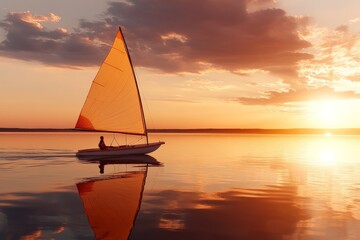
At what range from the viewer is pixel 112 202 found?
21.3m

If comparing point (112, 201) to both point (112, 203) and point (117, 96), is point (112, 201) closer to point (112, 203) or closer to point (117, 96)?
point (112, 203)

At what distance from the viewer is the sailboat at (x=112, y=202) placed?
15477 mm

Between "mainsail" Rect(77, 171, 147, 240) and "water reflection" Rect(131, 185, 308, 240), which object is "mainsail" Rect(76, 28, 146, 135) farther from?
"water reflection" Rect(131, 185, 308, 240)

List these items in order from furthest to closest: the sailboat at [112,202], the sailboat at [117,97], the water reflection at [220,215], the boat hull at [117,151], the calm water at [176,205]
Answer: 1. the sailboat at [117,97]
2. the boat hull at [117,151]
3. the sailboat at [112,202]
4. the calm water at [176,205]
5. the water reflection at [220,215]

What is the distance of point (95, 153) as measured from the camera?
48125 millimetres

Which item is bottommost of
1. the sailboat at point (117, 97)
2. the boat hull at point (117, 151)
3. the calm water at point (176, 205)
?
the calm water at point (176, 205)

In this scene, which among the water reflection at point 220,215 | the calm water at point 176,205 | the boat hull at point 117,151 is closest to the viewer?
the water reflection at point 220,215

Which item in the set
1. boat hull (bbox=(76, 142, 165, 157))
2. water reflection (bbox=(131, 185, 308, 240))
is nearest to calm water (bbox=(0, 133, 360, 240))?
water reflection (bbox=(131, 185, 308, 240))

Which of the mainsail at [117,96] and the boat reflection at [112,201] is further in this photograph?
the mainsail at [117,96]

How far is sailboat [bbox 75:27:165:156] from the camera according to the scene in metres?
49.2

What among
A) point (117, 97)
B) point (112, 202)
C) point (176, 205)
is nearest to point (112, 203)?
point (112, 202)

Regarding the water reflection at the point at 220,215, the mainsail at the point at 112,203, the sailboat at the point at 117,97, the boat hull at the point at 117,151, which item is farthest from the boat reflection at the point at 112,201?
the sailboat at the point at 117,97

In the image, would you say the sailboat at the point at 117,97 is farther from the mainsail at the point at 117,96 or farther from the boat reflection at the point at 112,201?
the boat reflection at the point at 112,201

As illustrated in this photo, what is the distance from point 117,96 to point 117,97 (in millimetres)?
126
